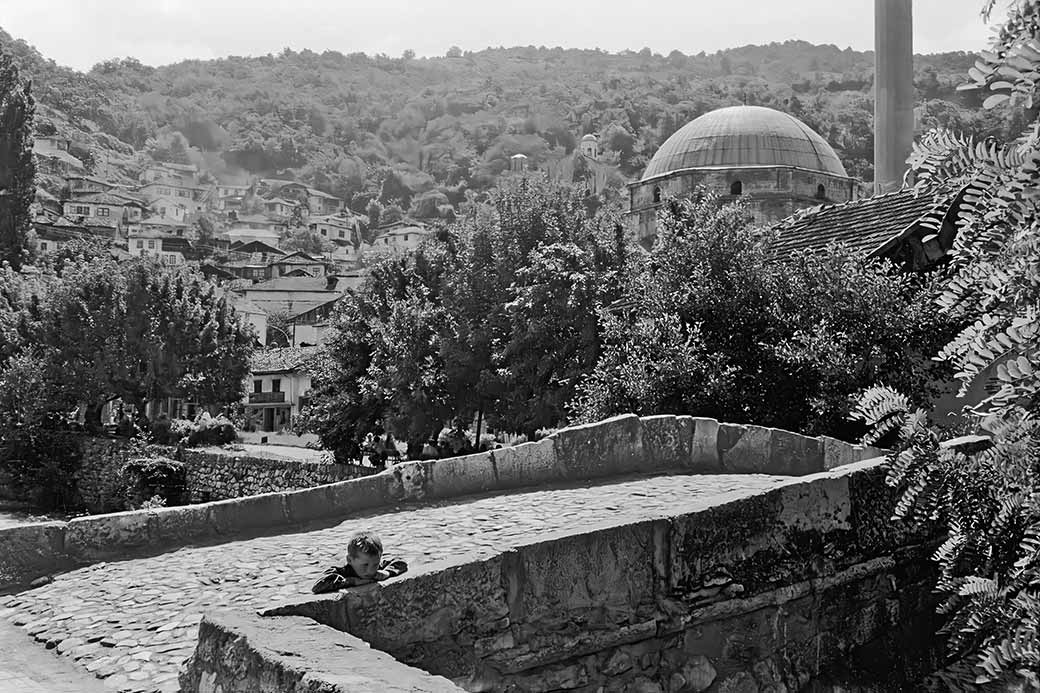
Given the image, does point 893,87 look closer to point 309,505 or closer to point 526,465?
point 526,465

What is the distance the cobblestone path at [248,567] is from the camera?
6.90m

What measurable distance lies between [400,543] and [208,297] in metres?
35.2

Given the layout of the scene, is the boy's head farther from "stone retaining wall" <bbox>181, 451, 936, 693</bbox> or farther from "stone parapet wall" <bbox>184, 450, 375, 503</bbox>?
"stone parapet wall" <bbox>184, 450, 375, 503</bbox>

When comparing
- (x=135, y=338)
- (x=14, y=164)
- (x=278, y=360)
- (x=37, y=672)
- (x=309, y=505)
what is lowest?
(x=278, y=360)

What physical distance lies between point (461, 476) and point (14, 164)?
2761 inches

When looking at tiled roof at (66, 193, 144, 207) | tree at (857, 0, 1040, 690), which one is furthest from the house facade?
tiled roof at (66, 193, 144, 207)

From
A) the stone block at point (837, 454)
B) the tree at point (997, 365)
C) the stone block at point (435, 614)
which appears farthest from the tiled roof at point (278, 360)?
the tree at point (997, 365)

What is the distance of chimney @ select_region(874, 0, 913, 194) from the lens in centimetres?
2570

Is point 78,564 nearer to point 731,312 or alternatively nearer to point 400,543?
point 400,543

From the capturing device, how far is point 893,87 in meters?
26.1

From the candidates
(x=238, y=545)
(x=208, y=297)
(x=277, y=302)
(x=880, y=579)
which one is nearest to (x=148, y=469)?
(x=208, y=297)

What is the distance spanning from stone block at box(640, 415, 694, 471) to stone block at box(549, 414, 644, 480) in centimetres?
10

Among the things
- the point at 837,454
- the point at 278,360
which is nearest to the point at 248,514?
the point at 837,454

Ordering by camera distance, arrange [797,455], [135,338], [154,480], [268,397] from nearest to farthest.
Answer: [797,455] < [154,480] < [135,338] < [268,397]
